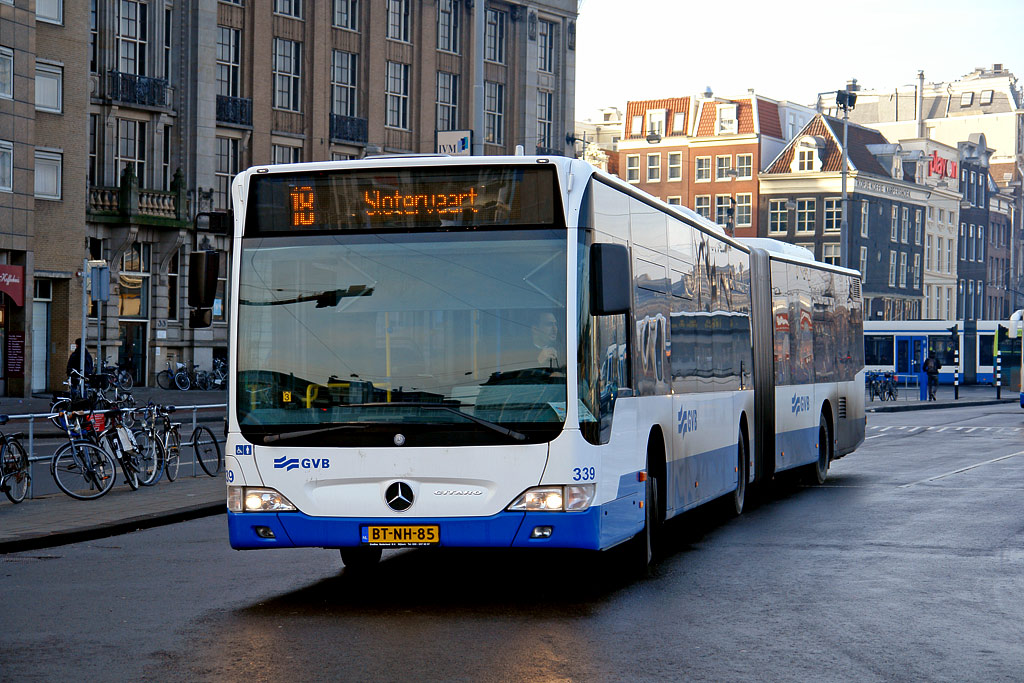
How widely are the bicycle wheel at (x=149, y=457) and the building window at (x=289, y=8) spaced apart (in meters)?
34.7

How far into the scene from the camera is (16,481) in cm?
1589

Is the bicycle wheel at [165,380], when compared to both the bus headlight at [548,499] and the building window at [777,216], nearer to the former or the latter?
the bus headlight at [548,499]

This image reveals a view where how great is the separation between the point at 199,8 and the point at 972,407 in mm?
29090

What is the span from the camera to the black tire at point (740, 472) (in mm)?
14836

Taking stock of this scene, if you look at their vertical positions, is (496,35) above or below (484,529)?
above

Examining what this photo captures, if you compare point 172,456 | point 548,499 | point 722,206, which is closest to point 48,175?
point 172,456

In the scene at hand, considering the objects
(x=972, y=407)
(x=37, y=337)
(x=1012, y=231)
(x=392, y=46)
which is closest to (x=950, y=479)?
(x=37, y=337)

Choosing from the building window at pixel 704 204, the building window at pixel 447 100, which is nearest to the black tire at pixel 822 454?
the building window at pixel 447 100

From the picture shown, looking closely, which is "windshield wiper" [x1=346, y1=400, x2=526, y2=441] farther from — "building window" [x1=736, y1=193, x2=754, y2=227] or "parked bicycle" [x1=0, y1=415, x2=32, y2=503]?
"building window" [x1=736, y1=193, x2=754, y2=227]

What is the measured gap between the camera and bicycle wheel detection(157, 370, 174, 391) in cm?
4575

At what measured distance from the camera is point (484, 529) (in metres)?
9.17

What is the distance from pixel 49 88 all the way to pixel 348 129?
47.0 feet

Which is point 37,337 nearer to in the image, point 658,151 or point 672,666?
point 672,666

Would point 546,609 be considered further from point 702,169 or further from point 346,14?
point 702,169
